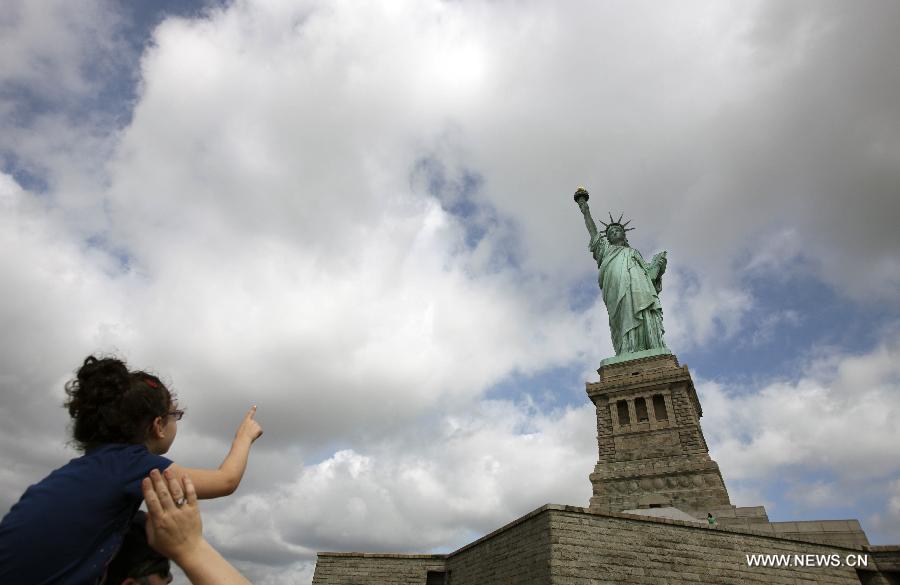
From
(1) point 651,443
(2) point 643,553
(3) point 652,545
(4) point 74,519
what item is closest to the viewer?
(4) point 74,519

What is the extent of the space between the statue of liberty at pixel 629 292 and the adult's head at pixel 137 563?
30.7 metres

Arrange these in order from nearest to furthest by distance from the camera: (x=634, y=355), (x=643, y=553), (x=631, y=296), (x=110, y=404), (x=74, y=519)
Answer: (x=74, y=519), (x=110, y=404), (x=643, y=553), (x=634, y=355), (x=631, y=296)

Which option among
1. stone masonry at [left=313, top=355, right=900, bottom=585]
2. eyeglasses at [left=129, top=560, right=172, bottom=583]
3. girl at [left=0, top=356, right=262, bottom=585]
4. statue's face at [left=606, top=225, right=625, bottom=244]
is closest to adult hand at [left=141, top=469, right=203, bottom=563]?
girl at [left=0, top=356, right=262, bottom=585]

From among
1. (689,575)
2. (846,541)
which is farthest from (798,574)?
(846,541)

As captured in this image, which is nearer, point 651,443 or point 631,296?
point 651,443

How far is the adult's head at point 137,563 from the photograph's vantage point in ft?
6.34

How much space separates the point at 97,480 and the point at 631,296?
109 ft

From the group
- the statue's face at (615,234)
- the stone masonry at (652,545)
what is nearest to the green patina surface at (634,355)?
the stone masonry at (652,545)

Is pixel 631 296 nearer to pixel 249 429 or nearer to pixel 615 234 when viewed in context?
pixel 615 234

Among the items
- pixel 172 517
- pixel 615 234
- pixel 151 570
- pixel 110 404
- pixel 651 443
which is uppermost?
pixel 615 234

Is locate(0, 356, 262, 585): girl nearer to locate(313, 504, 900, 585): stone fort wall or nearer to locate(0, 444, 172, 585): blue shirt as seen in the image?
locate(0, 444, 172, 585): blue shirt

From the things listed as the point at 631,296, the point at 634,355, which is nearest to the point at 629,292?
the point at 631,296

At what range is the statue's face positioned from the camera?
120 feet

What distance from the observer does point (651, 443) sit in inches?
1019
